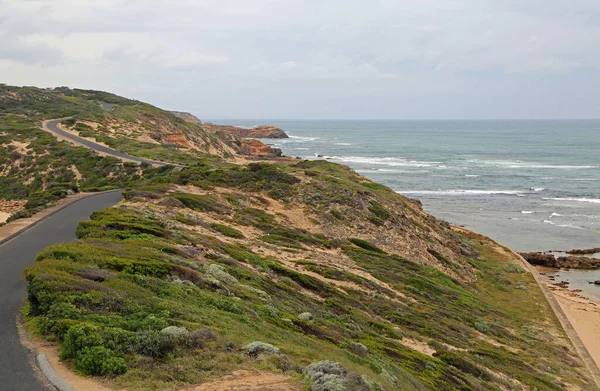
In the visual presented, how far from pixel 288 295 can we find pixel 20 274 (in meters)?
8.10

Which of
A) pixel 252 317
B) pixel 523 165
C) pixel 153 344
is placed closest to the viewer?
pixel 153 344

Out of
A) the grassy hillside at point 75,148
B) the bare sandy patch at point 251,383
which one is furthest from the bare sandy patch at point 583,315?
the grassy hillside at point 75,148

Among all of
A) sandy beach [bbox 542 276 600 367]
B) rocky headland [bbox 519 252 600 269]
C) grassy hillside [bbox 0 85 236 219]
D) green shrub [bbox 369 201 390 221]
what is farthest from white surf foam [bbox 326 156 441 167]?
sandy beach [bbox 542 276 600 367]

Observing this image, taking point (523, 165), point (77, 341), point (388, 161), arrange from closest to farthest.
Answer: point (77, 341)
point (523, 165)
point (388, 161)

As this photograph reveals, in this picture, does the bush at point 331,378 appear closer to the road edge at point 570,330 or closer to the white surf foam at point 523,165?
the road edge at point 570,330

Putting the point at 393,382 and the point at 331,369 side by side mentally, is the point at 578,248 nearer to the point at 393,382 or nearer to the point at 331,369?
the point at 393,382

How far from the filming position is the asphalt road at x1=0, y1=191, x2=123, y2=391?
786 centimetres

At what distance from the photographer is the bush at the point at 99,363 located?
7.78m

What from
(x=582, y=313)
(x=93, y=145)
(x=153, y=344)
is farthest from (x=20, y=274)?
(x=93, y=145)

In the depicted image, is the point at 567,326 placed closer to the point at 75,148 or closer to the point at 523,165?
the point at 75,148

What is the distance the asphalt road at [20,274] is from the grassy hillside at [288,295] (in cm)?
56

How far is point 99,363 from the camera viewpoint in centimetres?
784

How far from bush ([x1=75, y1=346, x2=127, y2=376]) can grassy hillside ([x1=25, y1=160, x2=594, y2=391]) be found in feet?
0.07

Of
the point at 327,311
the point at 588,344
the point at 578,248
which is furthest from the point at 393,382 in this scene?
the point at 578,248
